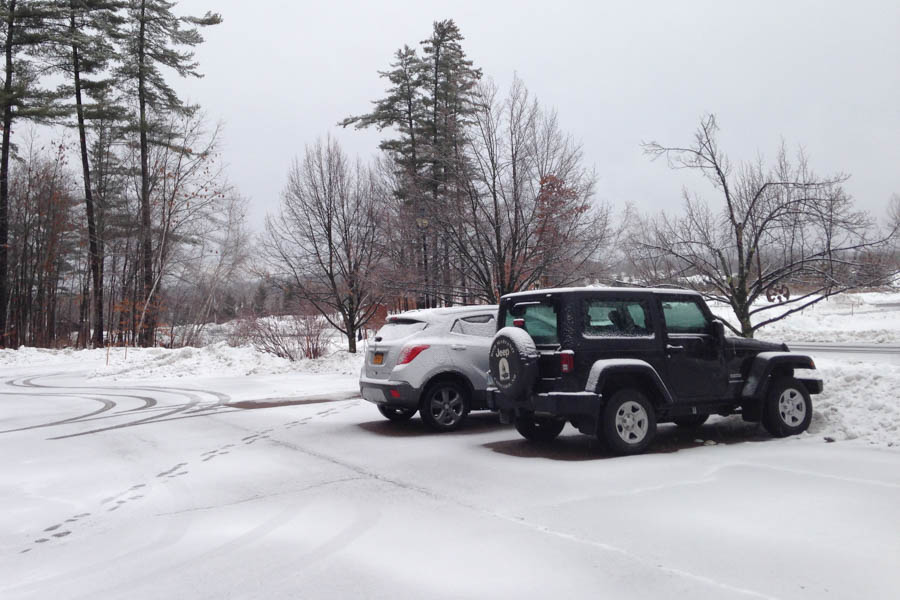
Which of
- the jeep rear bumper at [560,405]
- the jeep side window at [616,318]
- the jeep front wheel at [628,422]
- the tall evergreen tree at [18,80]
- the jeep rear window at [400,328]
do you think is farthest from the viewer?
the tall evergreen tree at [18,80]

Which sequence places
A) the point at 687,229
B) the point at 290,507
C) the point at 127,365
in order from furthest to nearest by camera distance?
the point at 127,365 < the point at 687,229 < the point at 290,507

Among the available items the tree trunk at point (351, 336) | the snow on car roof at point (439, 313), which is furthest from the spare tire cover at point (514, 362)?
the tree trunk at point (351, 336)

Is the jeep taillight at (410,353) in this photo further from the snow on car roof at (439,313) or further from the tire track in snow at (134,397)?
the tire track in snow at (134,397)

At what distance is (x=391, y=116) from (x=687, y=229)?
1046 inches

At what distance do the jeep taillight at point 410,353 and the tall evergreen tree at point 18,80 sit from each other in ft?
103

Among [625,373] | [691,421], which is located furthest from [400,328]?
[691,421]

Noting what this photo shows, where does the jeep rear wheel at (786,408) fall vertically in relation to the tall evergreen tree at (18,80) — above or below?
below

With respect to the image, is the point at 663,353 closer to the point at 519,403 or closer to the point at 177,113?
the point at 519,403

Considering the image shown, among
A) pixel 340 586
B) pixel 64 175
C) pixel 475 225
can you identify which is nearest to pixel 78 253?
pixel 64 175

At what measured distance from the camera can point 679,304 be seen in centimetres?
809

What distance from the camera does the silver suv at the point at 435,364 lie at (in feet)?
31.0

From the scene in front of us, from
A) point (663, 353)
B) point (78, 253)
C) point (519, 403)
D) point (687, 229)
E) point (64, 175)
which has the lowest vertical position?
point (519, 403)

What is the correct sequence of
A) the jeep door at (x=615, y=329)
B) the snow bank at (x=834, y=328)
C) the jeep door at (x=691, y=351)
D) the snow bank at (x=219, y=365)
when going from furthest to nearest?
the snow bank at (x=834, y=328) < the snow bank at (x=219, y=365) < the jeep door at (x=691, y=351) < the jeep door at (x=615, y=329)

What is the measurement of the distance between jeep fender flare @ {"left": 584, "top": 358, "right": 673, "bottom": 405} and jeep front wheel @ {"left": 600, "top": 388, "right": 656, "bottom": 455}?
Answer: 0.60ft
